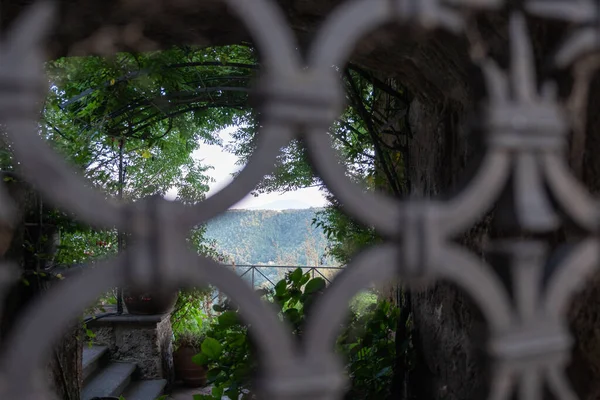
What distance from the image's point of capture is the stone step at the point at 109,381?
358 cm

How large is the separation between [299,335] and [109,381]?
2.71m

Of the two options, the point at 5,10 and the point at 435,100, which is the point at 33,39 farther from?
the point at 435,100

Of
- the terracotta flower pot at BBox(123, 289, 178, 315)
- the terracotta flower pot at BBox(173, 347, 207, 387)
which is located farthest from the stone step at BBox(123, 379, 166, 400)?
the terracotta flower pot at BBox(123, 289, 178, 315)

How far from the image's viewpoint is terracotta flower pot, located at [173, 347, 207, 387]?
193 inches

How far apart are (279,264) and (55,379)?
12.8ft

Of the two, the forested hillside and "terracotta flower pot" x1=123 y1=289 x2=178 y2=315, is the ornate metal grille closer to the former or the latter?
"terracotta flower pot" x1=123 y1=289 x2=178 y2=315

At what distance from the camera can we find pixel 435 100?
3.78 ft

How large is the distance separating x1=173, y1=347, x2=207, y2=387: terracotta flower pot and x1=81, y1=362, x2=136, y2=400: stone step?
0.67 meters

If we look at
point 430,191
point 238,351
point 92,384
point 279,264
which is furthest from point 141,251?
point 279,264

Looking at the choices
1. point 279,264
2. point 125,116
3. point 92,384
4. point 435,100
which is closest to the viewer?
point 435,100

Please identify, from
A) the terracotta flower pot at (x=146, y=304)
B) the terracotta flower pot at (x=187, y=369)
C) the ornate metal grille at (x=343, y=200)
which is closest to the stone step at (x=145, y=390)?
the terracotta flower pot at (x=187, y=369)

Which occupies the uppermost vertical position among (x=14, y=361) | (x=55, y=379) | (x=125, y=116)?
(x=125, y=116)

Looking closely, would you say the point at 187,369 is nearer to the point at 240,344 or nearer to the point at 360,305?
the point at 360,305

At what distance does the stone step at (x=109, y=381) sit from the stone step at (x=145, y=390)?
7cm
